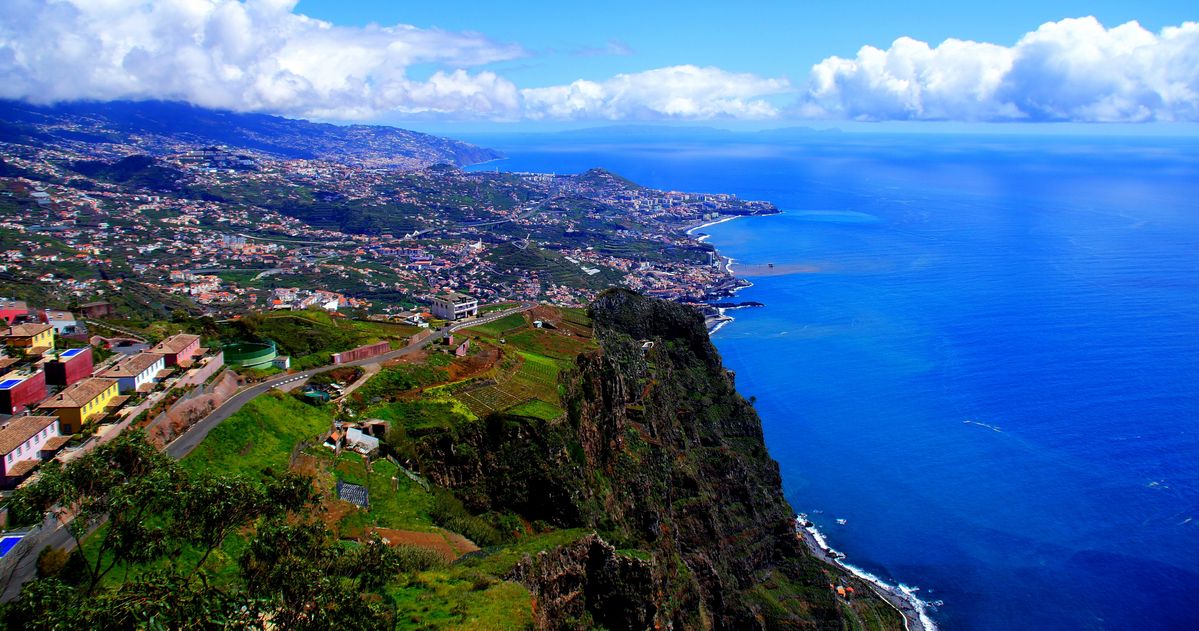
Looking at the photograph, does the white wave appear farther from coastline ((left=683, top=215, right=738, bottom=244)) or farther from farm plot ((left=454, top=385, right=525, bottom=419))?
farm plot ((left=454, top=385, right=525, bottom=419))

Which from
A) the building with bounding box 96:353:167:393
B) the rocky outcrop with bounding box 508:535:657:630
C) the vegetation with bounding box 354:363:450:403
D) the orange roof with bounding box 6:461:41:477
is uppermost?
the building with bounding box 96:353:167:393

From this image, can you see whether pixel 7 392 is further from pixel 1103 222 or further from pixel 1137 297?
pixel 1103 222

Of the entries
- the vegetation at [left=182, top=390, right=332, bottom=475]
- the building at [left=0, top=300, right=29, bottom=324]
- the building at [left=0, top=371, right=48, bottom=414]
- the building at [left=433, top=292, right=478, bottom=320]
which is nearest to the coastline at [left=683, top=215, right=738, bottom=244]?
the building at [left=433, top=292, right=478, bottom=320]

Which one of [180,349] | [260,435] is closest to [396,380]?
[260,435]

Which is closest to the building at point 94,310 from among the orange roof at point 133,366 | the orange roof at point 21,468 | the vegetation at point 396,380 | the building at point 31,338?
the building at point 31,338

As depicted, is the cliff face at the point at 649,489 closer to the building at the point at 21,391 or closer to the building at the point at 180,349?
the building at the point at 180,349

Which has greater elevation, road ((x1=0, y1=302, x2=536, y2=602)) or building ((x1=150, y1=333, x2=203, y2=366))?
building ((x1=150, y1=333, x2=203, y2=366))

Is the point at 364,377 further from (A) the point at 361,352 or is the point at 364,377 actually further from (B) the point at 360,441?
(B) the point at 360,441
